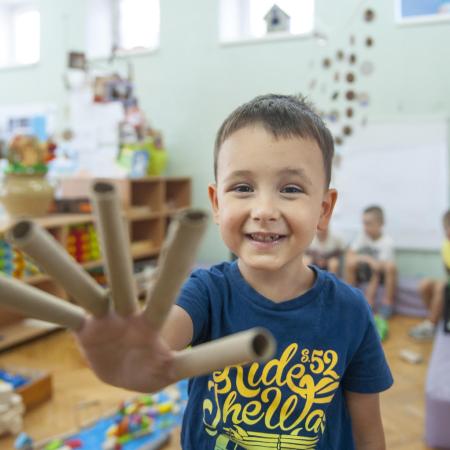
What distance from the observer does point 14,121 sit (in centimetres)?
477

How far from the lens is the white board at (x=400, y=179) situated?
3469 millimetres

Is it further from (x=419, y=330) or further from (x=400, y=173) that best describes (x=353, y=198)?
(x=419, y=330)

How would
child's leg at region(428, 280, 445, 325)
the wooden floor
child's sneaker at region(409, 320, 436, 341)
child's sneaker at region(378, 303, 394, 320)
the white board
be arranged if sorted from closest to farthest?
the wooden floor < child's sneaker at region(409, 320, 436, 341) < child's leg at region(428, 280, 445, 325) < child's sneaker at region(378, 303, 394, 320) < the white board

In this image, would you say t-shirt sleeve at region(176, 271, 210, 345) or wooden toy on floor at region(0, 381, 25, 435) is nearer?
t-shirt sleeve at region(176, 271, 210, 345)

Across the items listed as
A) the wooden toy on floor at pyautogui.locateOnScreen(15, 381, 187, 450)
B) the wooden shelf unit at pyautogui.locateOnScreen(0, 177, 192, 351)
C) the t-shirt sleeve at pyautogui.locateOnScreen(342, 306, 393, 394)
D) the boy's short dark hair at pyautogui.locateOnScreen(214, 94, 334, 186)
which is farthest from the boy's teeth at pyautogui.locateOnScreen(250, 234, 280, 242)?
the wooden shelf unit at pyautogui.locateOnScreen(0, 177, 192, 351)

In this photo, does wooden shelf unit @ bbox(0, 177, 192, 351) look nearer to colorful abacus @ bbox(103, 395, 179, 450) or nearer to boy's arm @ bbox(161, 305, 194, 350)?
colorful abacus @ bbox(103, 395, 179, 450)

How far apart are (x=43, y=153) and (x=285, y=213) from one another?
2.62 metres

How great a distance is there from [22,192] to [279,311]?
7.99ft

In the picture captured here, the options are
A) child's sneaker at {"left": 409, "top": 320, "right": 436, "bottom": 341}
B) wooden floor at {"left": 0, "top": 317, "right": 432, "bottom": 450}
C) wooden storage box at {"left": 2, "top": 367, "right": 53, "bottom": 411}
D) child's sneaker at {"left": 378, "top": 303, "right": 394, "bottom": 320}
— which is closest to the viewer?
wooden floor at {"left": 0, "top": 317, "right": 432, "bottom": 450}

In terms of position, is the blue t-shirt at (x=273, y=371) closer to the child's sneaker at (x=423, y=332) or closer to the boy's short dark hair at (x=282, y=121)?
the boy's short dark hair at (x=282, y=121)

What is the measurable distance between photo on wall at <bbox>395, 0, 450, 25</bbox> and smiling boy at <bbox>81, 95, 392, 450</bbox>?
3163mm

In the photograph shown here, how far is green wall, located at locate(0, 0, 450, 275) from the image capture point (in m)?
3.47

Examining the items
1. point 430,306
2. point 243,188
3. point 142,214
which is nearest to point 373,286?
point 430,306

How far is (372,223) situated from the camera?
3336 millimetres
